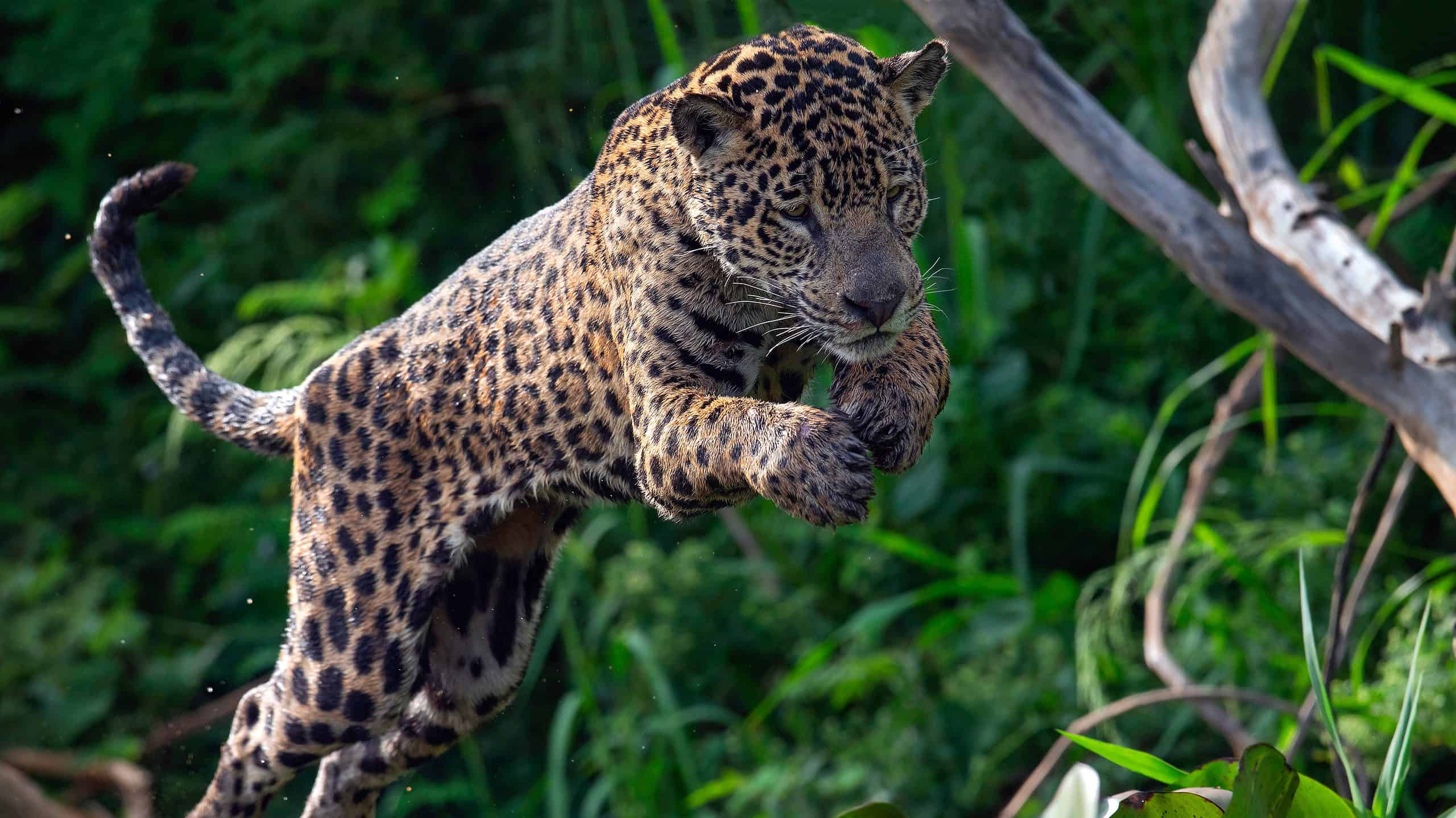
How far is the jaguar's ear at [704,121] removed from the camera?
1.69 m

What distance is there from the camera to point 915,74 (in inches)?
68.3

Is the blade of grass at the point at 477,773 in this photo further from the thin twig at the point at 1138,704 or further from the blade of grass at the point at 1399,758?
the blade of grass at the point at 1399,758

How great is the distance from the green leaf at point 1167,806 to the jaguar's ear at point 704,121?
3.97ft

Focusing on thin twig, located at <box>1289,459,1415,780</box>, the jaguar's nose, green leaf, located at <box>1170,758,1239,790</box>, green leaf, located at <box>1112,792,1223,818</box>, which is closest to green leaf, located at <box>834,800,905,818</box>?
green leaf, located at <box>1112,792,1223,818</box>

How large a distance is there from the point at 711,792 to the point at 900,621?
1.40 metres

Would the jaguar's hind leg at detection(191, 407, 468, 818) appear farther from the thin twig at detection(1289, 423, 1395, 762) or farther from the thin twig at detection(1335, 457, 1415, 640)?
the thin twig at detection(1335, 457, 1415, 640)

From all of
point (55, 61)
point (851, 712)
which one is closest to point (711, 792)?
point (851, 712)

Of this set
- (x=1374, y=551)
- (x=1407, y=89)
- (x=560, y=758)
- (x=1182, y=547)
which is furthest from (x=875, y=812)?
(x=560, y=758)

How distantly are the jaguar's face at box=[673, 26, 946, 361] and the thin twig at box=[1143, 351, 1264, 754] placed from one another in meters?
2.65

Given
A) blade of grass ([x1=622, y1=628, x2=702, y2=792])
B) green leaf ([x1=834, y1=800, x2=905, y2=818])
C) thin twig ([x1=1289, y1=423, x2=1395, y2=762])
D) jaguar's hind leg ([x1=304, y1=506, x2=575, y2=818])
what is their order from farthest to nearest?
blade of grass ([x1=622, y1=628, x2=702, y2=792]), thin twig ([x1=1289, y1=423, x2=1395, y2=762]), jaguar's hind leg ([x1=304, y1=506, x2=575, y2=818]), green leaf ([x1=834, y1=800, x2=905, y2=818])

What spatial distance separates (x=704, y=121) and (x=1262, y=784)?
4.38 ft

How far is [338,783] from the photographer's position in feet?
8.38

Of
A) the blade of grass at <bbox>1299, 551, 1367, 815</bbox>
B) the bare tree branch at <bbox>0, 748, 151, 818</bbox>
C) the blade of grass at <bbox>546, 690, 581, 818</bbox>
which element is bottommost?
the bare tree branch at <bbox>0, 748, 151, 818</bbox>

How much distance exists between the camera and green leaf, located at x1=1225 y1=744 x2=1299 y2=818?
220 cm
